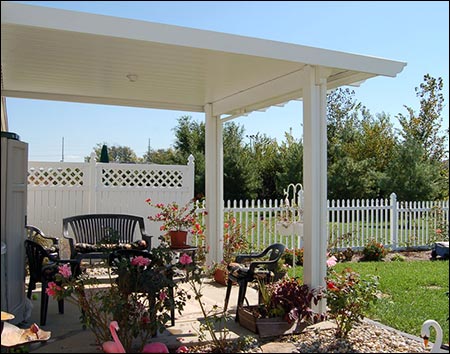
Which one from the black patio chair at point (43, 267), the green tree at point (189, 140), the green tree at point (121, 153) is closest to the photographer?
the black patio chair at point (43, 267)

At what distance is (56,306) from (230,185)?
13546 millimetres

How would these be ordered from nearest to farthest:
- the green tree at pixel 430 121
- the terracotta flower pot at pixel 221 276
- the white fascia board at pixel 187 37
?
1. the white fascia board at pixel 187 37
2. the terracotta flower pot at pixel 221 276
3. the green tree at pixel 430 121

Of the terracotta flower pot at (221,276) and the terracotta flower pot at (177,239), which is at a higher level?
the terracotta flower pot at (177,239)

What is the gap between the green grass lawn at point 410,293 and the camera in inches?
207

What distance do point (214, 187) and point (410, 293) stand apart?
10.6 ft

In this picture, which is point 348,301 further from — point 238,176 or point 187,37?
point 238,176

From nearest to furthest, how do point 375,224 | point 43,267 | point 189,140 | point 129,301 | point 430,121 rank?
point 129,301 → point 43,267 → point 375,224 → point 430,121 → point 189,140

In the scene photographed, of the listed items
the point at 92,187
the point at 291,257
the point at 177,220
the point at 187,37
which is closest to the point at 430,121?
the point at 291,257

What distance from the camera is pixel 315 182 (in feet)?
16.4

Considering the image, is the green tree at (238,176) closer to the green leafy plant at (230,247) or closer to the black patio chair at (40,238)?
Answer: the green leafy plant at (230,247)

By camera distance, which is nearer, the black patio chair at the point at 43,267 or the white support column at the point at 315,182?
the black patio chair at the point at 43,267

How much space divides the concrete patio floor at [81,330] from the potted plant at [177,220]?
66.4 inches

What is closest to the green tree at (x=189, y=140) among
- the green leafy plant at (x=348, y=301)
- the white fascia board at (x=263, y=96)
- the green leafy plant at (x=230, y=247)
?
the green leafy plant at (x=230, y=247)

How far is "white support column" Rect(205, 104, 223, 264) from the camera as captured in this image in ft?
25.8
